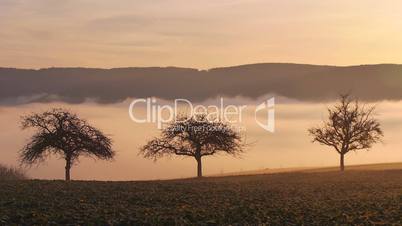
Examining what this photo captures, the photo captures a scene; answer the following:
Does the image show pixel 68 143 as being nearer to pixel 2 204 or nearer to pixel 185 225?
pixel 2 204

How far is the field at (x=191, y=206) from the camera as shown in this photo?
28.0 m

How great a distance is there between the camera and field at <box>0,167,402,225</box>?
2805 centimetres

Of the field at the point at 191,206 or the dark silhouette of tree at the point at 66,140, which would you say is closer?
the field at the point at 191,206

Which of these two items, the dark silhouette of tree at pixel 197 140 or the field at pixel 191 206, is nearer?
the field at pixel 191 206

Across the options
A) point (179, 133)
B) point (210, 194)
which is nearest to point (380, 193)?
point (210, 194)

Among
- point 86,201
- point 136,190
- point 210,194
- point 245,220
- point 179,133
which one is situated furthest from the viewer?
point 179,133

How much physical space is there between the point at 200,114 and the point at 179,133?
12.2 ft

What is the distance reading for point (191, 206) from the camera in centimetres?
3369

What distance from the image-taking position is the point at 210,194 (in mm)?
41938

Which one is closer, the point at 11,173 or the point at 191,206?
the point at 191,206

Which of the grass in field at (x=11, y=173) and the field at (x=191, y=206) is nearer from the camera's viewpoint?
the field at (x=191, y=206)

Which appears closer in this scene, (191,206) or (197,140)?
(191,206)

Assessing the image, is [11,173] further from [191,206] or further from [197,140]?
[191,206]

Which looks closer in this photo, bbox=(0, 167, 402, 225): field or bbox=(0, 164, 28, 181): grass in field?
bbox=(0, 167, 402, 225): field
